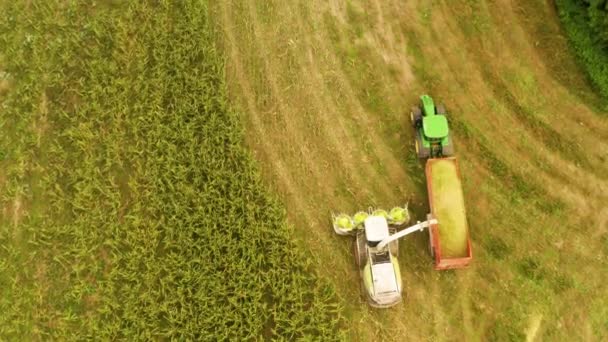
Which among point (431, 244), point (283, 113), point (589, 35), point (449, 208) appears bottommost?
point (431, 244)

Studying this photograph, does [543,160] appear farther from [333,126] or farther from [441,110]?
[333,126]

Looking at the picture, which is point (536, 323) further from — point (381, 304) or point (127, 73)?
point (127, 73)

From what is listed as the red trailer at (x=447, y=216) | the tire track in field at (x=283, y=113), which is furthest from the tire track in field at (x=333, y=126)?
the red trailer at (x=447, y=216)

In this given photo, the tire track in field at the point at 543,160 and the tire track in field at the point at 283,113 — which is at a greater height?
the tire track in field at the point at 283,113

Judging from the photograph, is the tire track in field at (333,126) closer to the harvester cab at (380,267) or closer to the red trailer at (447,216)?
the red trailer at (447,216)

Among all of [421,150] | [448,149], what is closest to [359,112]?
[421,150]

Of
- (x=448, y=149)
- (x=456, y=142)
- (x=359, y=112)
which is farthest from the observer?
(x=359, y=112)

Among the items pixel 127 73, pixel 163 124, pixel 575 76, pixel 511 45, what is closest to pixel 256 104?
pixel 163 124
